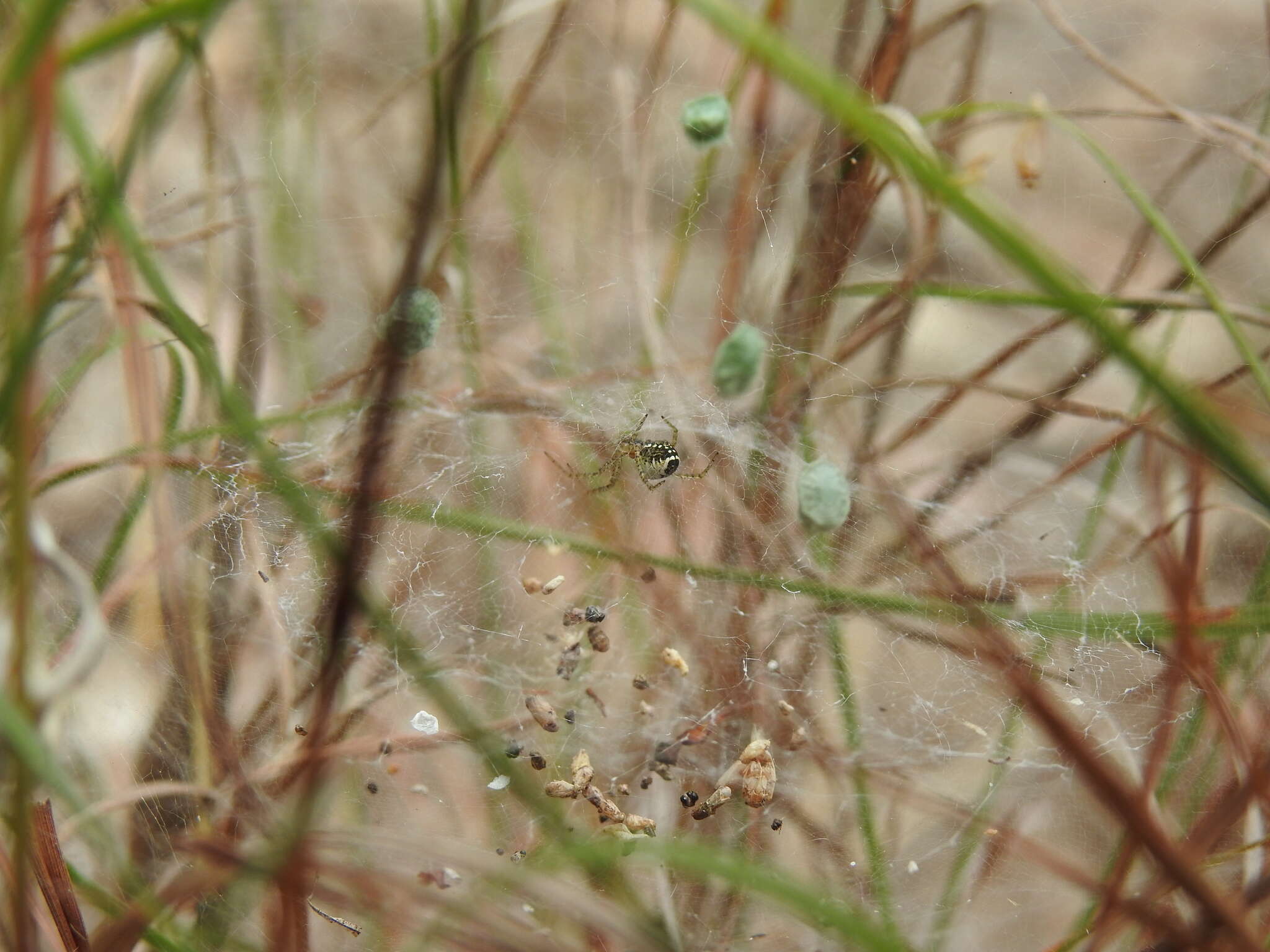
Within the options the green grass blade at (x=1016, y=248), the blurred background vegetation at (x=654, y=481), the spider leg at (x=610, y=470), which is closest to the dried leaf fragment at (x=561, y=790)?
the blurred background vegetation at (x=654, y=481)

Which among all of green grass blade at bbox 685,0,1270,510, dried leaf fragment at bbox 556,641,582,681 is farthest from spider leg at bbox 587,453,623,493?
green grass blade at bbox 685,0,1270,510

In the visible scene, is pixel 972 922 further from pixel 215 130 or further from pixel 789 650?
pixel 215 130

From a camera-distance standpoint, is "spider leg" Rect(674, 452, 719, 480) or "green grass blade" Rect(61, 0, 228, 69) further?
"spider leg" Rect(674, 452, 719, 480)

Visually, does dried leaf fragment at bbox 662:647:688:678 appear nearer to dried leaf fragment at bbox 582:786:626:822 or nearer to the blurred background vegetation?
the blurred background vegetation

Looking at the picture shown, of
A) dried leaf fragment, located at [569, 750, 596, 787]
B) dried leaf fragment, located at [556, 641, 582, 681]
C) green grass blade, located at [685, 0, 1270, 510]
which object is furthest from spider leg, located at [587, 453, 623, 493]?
green grass blade, located at [685, 0, 1270, 510]

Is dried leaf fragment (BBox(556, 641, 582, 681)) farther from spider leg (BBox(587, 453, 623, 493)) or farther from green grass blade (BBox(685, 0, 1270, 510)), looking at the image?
green grass blade (BBox(685, 0, 1270, 510))

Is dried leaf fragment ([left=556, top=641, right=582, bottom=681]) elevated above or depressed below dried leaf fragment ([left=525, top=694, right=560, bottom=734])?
above

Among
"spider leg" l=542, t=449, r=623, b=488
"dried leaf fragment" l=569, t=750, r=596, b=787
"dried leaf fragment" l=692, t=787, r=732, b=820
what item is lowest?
"dried leaf fragment" l=692, t=787, r=732, b=820
